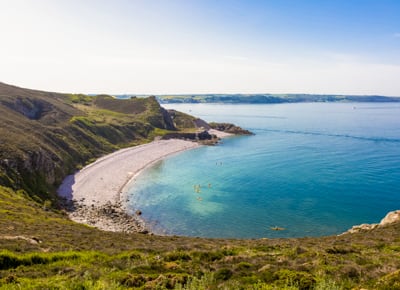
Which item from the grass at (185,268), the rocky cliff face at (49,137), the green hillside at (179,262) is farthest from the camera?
the rocky cliff face at (49,137)

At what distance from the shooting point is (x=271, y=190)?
75.9 meters

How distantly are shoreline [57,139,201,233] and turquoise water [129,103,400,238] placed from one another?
4040 millimetres

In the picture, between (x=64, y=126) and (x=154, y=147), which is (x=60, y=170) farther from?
(x=154, y=147)

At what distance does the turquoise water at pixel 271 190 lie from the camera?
56812 mm

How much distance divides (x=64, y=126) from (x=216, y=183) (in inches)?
2877

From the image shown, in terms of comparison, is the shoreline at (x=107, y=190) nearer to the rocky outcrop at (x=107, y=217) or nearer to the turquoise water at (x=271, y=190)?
the rocky outcrop at (x=107, y=217)

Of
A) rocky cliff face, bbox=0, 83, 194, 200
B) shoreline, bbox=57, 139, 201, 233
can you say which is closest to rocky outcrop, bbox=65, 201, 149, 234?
shoreline, bbox=57, 139, 201, 233

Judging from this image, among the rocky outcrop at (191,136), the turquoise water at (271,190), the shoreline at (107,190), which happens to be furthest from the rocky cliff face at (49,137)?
the turquoise water at (271,190)

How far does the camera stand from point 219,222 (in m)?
58.3

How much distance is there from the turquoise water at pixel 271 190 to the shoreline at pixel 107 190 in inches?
159

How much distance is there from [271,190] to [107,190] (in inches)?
1805

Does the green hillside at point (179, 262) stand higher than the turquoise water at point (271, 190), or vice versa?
the green hillside at point (179, 262)

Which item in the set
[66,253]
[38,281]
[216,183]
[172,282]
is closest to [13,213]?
[66,253]

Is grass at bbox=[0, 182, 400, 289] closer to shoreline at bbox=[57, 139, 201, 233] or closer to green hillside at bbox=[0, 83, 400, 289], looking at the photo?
green hillside at bbox=[0, 83, 400, 289]
